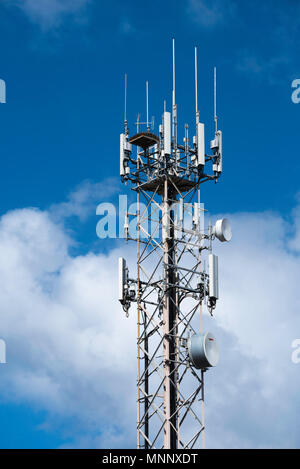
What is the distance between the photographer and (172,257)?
2405 inches

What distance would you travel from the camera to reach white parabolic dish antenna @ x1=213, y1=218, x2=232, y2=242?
61.0 m

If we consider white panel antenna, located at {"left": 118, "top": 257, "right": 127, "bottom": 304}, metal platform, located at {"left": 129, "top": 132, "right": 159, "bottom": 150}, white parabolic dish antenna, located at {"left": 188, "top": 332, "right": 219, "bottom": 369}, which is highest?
metal platform, located at {"left": 129, "top": 132, "right": 159, "bottom": 150}

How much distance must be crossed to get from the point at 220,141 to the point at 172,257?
8.36m

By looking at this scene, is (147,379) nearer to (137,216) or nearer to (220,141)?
(137,216)

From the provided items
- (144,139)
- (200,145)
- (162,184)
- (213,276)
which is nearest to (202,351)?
(213,276)

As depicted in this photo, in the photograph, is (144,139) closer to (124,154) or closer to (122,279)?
(124,154)

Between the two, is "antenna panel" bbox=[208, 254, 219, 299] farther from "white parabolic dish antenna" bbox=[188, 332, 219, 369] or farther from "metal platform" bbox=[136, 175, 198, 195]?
"metal platform" bbox=[136, 175, 198, 195]

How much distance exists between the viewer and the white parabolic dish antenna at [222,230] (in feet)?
200

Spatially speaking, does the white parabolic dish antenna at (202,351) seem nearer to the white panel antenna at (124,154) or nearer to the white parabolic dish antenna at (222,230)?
the white parabolic dish antenna at (222,230)

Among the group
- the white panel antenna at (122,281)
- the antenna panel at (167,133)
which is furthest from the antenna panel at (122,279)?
the antenna panel at (167,133)

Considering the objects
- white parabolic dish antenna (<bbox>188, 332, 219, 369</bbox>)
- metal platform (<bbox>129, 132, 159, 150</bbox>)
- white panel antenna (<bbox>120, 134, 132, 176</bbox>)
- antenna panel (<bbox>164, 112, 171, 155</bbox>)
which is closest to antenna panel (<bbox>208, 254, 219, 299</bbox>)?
white parabolic dish antenna (<bbox>188, 332, 219, 369</bbox>)

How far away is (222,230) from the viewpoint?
61.1 m

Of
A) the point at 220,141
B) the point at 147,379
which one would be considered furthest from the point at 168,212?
the point at 147,379

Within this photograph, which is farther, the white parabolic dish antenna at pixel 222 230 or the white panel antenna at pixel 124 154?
the white panel antenna at pixel 124 154
